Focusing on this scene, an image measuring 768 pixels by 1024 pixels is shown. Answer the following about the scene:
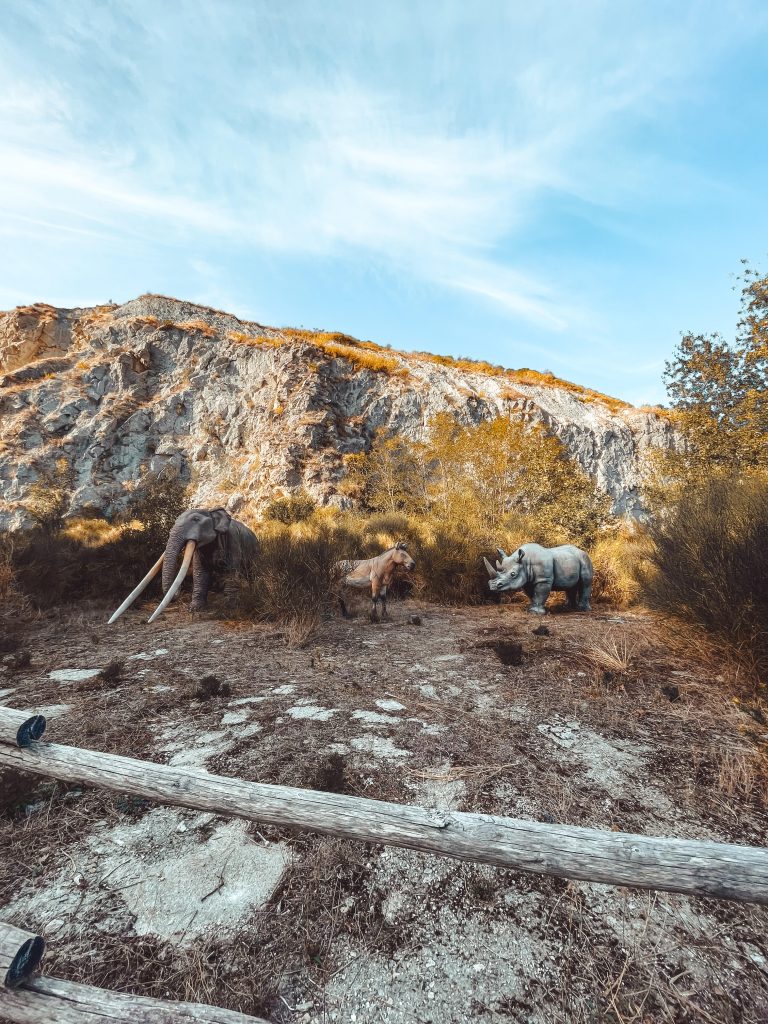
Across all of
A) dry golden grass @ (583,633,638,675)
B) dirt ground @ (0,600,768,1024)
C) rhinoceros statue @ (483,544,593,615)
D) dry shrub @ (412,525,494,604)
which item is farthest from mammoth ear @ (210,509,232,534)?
dry golden grass @ (583,633,638,675)

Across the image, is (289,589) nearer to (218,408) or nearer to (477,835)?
(477,835)

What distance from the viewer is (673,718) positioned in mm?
3098

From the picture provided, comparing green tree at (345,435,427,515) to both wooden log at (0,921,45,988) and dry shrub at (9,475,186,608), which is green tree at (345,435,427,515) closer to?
dry shrub at (9,475,186,608)

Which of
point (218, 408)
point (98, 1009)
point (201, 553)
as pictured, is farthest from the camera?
point (218, 408)

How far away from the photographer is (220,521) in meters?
7.42

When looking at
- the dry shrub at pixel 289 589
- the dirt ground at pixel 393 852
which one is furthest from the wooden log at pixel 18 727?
the dry shrub at pixel 289 589

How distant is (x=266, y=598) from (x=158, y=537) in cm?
384

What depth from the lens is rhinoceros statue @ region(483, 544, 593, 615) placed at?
7.02 metres

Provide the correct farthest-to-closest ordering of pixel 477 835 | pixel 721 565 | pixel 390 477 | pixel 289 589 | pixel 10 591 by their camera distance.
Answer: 1. pixel 390 477
2. pixel 289 589
3. pixel 10 591
4. pixel 721 565
5. pixel 477 835

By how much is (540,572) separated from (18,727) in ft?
22.3

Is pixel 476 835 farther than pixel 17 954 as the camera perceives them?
Yes

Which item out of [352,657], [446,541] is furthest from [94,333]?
[352,657]

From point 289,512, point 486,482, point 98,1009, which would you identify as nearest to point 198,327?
point 289,512

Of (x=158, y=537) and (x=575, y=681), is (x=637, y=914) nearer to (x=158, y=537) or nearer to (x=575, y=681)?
(x=575, y=681)
